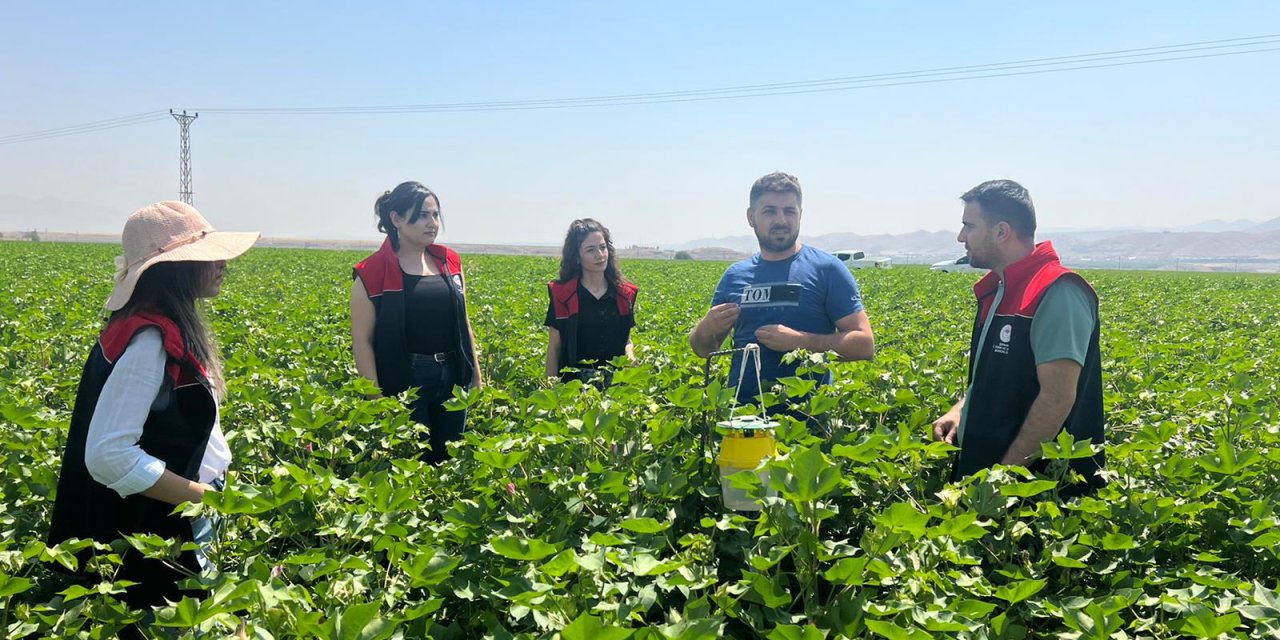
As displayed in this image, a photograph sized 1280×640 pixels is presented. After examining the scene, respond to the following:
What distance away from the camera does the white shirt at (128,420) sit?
2.02 metres

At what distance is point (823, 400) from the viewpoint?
7.93ft

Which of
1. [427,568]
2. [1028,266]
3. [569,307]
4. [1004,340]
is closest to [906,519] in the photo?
[427,568]

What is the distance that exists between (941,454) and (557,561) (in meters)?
1.08

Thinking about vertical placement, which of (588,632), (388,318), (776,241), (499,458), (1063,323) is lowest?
(588,632)

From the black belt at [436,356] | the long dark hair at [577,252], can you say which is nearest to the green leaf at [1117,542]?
the black belt at [436,356]

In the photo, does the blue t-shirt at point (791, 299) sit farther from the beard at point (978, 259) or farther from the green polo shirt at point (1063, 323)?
the green polo shirt at point (1063, 323)

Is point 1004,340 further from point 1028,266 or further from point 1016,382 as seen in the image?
point 1028,266

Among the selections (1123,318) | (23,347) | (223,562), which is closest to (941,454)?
(223,562)

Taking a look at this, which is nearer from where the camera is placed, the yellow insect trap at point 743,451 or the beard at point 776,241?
the yellow insect trap at point 743,451

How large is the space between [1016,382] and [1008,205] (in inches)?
28.0

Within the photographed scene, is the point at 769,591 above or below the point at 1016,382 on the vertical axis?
below

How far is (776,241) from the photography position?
374 centimetres

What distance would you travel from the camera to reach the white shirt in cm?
202

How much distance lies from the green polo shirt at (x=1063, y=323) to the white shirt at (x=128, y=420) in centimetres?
264
